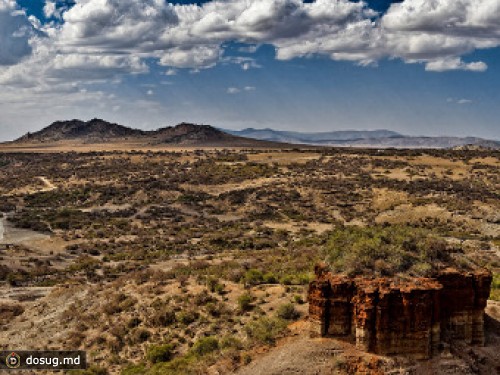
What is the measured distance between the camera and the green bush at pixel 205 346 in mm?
18737

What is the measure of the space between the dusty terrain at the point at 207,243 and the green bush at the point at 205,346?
0.19ft

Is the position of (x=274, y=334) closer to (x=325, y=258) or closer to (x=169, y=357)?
(x=325, y=258)

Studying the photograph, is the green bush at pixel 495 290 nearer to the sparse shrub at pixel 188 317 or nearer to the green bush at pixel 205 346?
the green bush at pixel 205 346

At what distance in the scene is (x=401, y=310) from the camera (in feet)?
46.9

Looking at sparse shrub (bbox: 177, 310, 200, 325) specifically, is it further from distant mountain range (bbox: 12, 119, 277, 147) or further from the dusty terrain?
distant mountain range (bbox: 12, 119, 277, 147)

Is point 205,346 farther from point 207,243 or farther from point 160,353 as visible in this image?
point 207,243

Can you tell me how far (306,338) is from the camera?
15680mm

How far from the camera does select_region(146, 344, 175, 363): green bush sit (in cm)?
1948

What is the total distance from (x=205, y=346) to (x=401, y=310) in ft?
25.5

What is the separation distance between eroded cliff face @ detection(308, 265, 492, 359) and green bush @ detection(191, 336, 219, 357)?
4840 millimetres

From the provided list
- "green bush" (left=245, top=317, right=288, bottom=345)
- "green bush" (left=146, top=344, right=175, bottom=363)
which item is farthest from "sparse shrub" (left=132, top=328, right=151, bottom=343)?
"green bush" (left=245, top=317, right=288, bottom=345)

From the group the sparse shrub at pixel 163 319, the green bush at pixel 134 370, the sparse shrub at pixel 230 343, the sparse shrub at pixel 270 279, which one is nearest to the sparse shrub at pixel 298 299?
the sparse shrub at pixel 230 343

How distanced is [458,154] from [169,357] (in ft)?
280

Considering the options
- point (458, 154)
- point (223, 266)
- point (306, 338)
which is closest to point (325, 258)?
point (306, 338)
